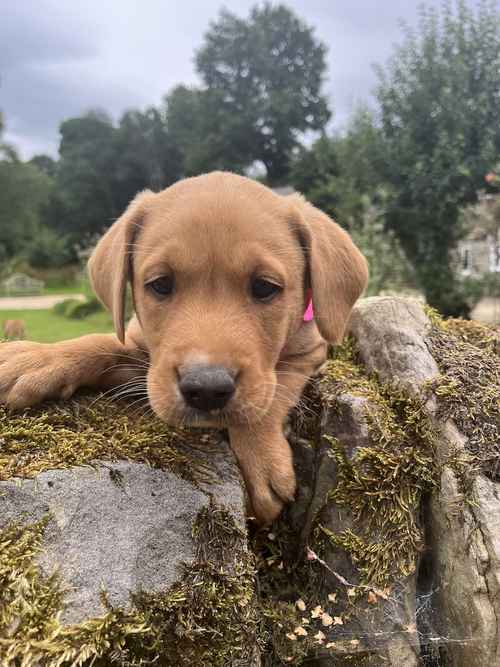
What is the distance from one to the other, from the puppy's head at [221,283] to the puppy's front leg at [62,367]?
15 centimetres

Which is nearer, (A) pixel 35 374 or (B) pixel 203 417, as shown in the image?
(B) pixel 203 417

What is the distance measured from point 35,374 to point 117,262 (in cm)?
70

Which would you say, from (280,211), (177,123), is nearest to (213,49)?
(177,123)

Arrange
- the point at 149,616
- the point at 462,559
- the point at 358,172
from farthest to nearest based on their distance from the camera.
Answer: the point at 358,172
the point at 462,559
the point at 149,616

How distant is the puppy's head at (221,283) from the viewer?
2.14 metres

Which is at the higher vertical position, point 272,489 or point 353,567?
point 272,489

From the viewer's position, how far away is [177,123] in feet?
170

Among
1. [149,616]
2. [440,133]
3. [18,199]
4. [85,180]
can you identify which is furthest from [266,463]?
[85,180]

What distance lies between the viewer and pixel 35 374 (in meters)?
2.45

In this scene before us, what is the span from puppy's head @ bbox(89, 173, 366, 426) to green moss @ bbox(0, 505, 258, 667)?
1.70ft

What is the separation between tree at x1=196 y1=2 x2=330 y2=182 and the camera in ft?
155

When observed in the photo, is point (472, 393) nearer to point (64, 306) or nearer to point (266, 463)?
point (266, 463)

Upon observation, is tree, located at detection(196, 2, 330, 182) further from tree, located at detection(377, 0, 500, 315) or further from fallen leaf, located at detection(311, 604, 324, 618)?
fallen leaf, located at detection(311, 604, 324, 618)

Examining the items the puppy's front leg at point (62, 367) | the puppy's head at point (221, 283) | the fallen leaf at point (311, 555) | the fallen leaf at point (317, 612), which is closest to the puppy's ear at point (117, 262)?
the puppy's head at point (221, 283)
